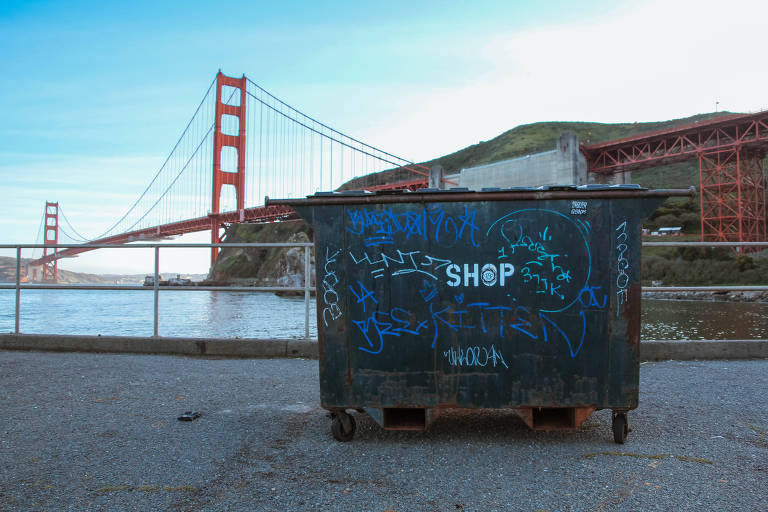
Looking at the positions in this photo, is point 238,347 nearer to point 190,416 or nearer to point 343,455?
point 190,416

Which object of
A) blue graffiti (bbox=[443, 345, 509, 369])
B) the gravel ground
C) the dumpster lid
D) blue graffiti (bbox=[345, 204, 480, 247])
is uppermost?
the dumpster lid

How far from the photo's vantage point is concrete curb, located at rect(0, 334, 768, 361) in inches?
202

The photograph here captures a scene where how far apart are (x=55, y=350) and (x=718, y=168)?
42.2m

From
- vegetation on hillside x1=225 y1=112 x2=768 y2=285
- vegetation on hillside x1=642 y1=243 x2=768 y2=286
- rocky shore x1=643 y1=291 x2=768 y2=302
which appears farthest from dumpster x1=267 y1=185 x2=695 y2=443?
rocky shore x1=643 y1=291 x2=768 y2=302

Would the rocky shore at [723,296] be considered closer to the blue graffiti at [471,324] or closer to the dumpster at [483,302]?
the dumpster at [483,302]

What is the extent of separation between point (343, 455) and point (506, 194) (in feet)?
5.49

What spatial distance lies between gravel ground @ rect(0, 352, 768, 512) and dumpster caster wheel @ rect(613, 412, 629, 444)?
7cm

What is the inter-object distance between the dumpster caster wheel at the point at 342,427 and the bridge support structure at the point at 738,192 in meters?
40.1

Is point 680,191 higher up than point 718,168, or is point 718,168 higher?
point 718,168

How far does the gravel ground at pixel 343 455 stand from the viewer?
2.13 meters

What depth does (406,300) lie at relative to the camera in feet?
9.32

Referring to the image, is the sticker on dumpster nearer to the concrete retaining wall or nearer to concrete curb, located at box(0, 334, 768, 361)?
concrete curb, located at box(0, 334, 768, 361)

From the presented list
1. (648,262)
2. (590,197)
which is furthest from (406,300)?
(648,262)

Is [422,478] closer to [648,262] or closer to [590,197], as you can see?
[590,197]
